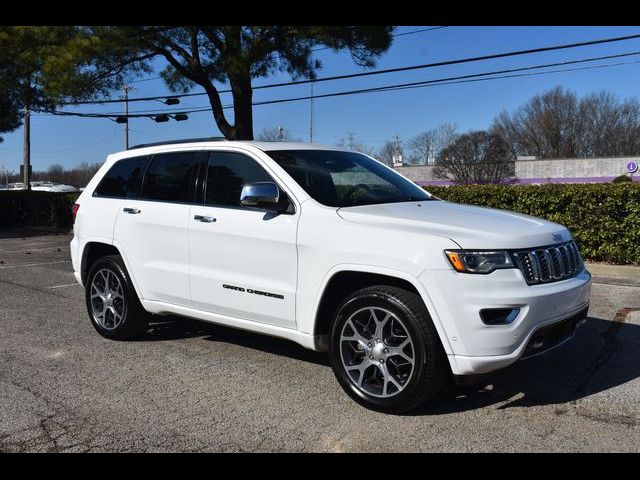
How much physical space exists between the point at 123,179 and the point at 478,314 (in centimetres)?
377

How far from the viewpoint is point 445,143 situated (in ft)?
228

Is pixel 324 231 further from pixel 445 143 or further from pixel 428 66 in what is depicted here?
pixel 445 143

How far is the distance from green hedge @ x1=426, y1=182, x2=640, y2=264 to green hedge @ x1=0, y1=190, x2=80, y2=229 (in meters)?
14.6

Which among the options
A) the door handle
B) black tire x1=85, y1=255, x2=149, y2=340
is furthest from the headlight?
black tire x1=85, y1=255, x2=149, y2=340

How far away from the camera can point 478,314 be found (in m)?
3.60

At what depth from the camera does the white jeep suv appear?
367 centimetres

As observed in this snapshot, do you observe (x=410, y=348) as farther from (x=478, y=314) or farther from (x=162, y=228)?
(x=162, y=228)

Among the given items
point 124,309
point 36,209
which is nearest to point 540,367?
point 124,309

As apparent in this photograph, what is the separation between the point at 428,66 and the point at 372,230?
50.6ft

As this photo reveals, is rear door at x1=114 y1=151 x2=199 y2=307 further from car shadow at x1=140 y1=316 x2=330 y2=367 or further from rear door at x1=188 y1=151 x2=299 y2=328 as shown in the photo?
car shadow at x1=140 y1=316 x2=330 y2=367

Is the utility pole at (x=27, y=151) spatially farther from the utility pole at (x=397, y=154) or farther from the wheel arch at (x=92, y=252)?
the utility pole at (x=397, y=154)

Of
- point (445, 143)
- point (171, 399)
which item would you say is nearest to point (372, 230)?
point (171, 399)
